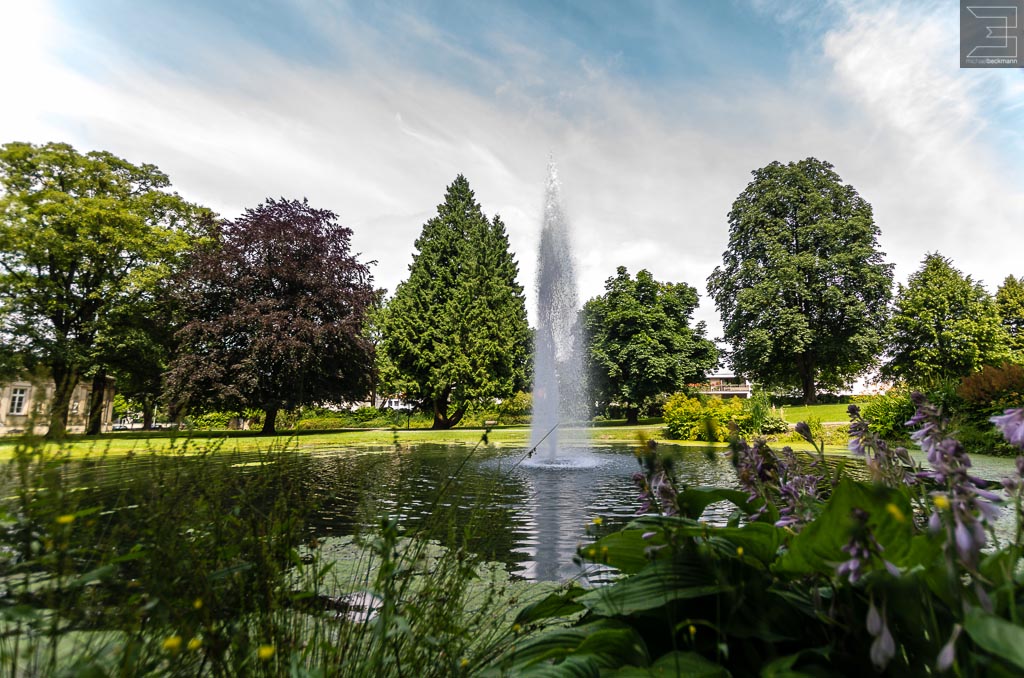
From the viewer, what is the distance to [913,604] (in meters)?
0.90

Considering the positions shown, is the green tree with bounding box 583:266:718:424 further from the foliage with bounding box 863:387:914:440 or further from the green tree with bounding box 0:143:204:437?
the green tree with bounding box 0:143:204:437

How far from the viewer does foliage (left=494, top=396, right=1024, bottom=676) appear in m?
0.84

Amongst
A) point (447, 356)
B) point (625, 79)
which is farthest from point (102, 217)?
point (625, 79)

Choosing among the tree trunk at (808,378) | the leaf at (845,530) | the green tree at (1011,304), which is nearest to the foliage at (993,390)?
the leaf at (845,530)

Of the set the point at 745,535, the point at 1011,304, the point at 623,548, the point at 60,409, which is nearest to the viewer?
the point at 745,535

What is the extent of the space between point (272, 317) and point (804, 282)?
2681 centimetres

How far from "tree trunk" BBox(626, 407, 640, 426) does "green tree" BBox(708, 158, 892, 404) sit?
24.0ft

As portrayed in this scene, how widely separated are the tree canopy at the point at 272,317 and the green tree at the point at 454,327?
16.7ft

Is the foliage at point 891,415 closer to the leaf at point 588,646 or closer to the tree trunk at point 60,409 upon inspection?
the leaf at point 588,646

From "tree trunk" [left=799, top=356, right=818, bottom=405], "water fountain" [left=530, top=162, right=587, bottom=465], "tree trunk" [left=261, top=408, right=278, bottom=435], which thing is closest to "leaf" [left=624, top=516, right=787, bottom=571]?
"water fountain" [left=530, top=162, right=587, bottom=465]

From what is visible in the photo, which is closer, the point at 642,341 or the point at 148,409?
the point at 148,409

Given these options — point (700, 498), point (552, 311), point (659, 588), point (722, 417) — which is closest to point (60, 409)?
point (659, 588)

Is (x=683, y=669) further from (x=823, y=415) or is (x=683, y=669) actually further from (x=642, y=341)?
(x=642, y=341)

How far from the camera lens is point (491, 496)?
8.75 feet
